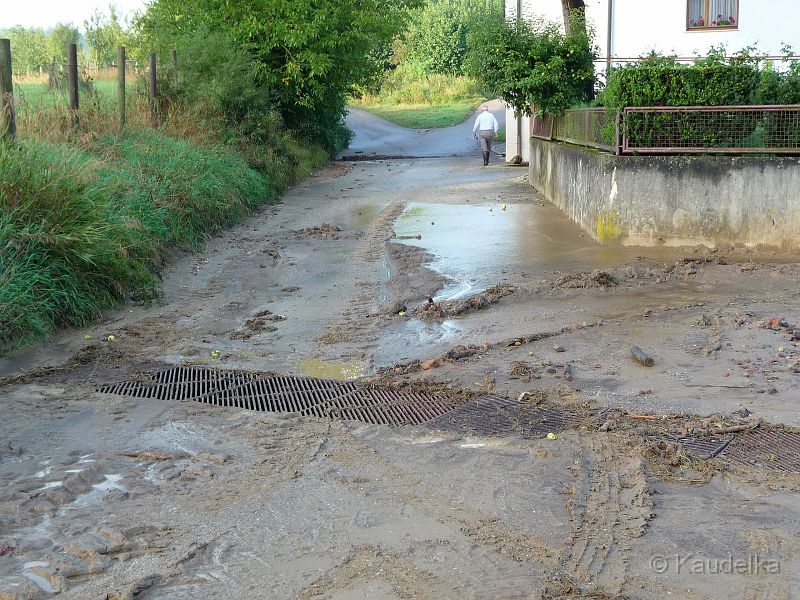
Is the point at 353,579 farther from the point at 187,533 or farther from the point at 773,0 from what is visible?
the point at 773,0

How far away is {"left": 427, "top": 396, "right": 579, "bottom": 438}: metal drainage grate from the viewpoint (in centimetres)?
587

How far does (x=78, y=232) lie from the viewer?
895cm

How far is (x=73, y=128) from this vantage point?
1430cm

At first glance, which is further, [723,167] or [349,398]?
[723,167]

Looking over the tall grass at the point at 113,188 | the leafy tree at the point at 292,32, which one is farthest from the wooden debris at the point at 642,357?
the leafy tree at the point at 292,32

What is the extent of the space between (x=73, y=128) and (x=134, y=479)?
34.3 feet

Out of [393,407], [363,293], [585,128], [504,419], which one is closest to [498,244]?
[585,128]

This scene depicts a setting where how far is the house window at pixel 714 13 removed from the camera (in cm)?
2480

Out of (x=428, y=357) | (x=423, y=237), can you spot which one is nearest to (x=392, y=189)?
(x=423, y=237)

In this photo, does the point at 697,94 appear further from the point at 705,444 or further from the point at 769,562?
the point at 769,562

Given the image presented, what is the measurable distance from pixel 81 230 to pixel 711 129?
7925 mm

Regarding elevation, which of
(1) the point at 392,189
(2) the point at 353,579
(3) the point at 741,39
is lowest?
(2) the point at 353,579

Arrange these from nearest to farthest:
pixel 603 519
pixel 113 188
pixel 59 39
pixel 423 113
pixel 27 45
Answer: pixel 603 519 → pixel 113 188 → pixel 59 39 → pixel 423 113 → pixel 27 45

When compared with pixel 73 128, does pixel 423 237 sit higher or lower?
lower
